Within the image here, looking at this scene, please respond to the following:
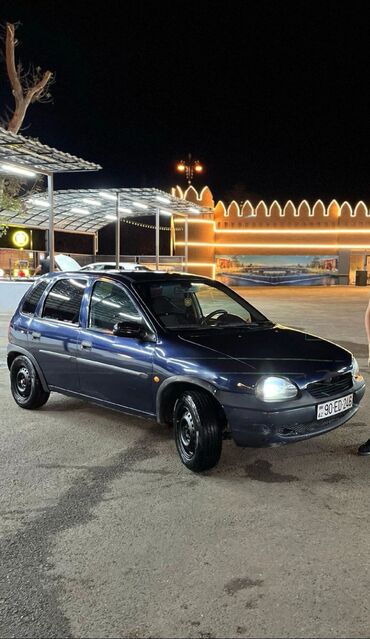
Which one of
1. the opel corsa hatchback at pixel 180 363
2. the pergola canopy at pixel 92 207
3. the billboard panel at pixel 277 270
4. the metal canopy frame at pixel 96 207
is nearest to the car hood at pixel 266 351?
the opel corsa hatchback at pixel 180 363

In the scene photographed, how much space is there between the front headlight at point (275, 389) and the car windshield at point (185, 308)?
3.80ft

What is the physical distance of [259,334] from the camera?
5125mm

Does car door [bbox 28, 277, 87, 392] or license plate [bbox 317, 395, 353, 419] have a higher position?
car door [bbox 28, 277, 87, 392]

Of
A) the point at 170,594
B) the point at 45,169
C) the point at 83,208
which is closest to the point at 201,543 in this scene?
the point at 170,594

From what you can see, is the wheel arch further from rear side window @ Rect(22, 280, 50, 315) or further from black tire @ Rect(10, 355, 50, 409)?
rear side window @ Rect(22, 280, 50, 315)

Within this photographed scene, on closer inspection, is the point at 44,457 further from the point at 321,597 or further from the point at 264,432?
the point at 321,597

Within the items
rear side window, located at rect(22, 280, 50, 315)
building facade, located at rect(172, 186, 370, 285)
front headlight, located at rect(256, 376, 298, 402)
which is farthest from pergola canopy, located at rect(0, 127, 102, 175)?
building facade, located at rect(172, 186, 370, 285)

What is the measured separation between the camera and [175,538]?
338 centimetres

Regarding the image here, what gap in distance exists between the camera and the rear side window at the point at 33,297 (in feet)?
20.7

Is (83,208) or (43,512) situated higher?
(83,208)

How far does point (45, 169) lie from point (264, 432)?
1198cm

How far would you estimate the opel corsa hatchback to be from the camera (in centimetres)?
423

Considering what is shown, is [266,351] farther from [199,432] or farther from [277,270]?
[277,270]

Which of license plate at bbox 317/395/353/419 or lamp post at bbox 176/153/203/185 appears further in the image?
lamp post at bbox 176/153/203/185
